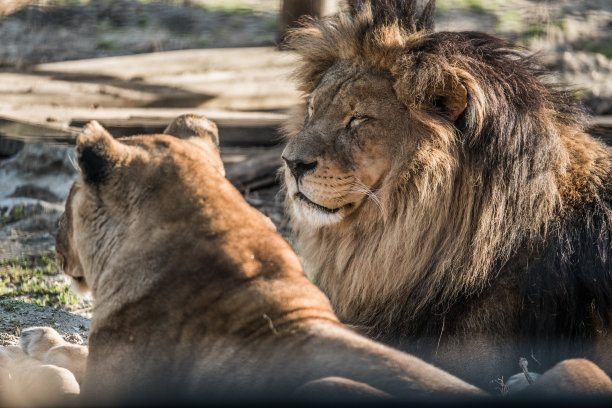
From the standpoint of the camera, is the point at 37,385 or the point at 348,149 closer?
the point at 37,385

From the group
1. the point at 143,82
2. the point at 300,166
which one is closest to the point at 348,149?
the point at 300,166

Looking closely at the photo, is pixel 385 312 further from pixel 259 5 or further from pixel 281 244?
pixel 259 5

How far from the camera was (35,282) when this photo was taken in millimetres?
5363

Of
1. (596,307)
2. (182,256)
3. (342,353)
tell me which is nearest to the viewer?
(342,353)

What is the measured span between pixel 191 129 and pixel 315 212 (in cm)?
78

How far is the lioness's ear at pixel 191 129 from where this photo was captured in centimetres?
364

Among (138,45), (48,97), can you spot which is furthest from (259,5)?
(48,97)

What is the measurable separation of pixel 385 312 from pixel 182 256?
4.34 feet

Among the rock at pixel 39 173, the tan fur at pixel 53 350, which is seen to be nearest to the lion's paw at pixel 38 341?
the tan fur at pixel 53 350

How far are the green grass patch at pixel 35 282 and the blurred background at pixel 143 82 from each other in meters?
0.01

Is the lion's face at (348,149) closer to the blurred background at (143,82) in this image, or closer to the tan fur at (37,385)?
the blurred background at (143,82)

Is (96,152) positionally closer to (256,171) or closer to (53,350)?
(53,350)

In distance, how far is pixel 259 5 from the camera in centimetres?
1166

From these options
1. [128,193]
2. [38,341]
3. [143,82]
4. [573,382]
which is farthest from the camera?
[143,82]
